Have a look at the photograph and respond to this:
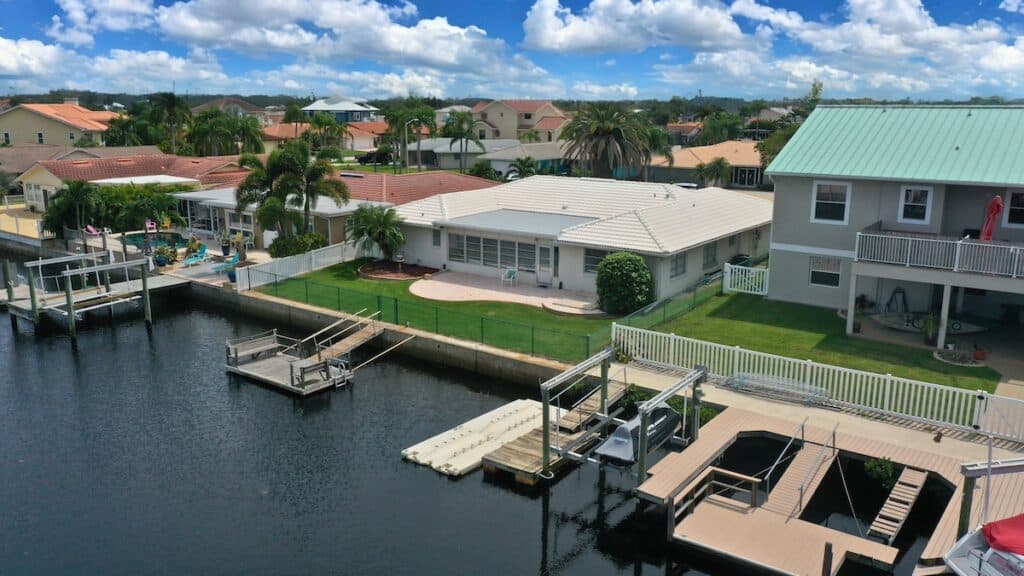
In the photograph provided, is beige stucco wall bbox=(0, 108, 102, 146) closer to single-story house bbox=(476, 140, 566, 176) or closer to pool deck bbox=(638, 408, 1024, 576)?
single-story house bbox=(476, 140, 566, 176)

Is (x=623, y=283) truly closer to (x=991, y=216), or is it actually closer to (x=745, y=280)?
(x=745, y=280)

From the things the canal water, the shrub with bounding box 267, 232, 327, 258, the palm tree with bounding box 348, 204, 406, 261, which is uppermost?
the palm tree with bounding box 348, 204, 406, 261

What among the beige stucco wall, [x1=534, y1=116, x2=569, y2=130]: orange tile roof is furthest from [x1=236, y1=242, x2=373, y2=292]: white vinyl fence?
[x1=534, y1=116, x2=569, y2=130]: orange tile roof

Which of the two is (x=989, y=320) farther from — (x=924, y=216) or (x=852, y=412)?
(x=852, y=412)

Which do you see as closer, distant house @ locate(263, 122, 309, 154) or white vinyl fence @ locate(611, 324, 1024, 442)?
white vinyl fence @ locate(611, 324, 1024, 442)

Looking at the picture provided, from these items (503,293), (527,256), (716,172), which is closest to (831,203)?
(527,256)

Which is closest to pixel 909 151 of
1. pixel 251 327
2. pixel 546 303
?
pixel 546 303
